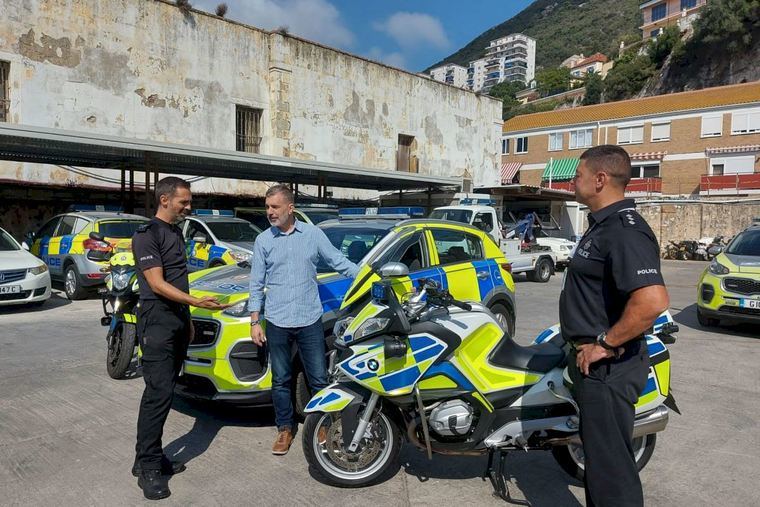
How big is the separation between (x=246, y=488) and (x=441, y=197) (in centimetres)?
2209

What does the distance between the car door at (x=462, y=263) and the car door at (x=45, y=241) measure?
9274 mm

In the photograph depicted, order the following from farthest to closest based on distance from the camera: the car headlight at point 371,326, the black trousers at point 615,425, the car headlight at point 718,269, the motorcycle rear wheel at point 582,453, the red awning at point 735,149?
1. the red awning at point 735,149
2. the car headlight at point 718,269
3. the motorcycle rear wheel at point 582,453
4. the car headlight at point 371,326
5. the black trousers at point 615,425

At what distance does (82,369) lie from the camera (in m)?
6.29

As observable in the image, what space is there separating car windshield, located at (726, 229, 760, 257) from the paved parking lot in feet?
11.1

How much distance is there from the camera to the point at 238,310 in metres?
4.61

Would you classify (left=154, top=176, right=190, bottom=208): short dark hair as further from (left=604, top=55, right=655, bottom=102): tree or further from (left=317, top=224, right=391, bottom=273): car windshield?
(left=604, top=55, right=655, bottom=102): tree

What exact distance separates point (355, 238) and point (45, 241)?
9.07 meters

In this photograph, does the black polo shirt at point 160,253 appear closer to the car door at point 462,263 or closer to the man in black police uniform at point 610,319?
the man in black police uniform at point 610,319

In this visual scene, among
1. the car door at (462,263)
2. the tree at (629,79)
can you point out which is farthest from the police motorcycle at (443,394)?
the tree at (629,79)

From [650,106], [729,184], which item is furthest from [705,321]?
[650,106]

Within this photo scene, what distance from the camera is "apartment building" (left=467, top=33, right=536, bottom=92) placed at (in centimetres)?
15462

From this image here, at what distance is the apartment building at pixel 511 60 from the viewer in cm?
15462

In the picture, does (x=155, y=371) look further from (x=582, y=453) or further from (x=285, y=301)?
(x=582, y=453)

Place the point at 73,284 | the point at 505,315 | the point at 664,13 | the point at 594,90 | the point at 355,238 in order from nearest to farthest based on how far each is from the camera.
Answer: the point at 355,238 < the point at 505,315 < the point at 73,284 < the point at 594,90 < the point at 664,13
